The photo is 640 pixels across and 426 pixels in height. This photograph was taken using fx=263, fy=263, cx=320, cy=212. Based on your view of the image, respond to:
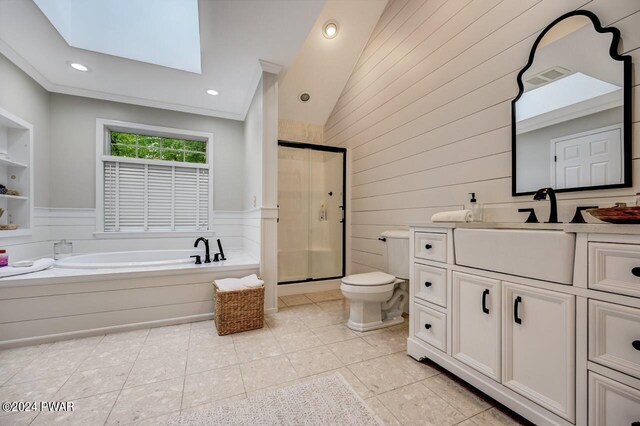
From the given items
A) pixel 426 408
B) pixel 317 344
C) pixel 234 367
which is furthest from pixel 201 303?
pixel 426 408

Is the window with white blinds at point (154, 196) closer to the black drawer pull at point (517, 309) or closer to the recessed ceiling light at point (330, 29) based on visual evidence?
the recessed ceiling light at point (330, 29)

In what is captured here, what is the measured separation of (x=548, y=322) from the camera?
3.68ft

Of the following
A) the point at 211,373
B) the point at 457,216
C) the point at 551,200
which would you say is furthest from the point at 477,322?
the point at 211,373

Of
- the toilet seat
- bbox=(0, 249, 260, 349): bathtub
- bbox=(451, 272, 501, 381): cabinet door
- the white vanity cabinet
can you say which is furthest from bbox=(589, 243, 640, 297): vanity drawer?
bbox=(0, 249, 260, 349): bathtub

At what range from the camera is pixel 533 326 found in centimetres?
117

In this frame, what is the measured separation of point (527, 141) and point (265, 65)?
7.58 feet

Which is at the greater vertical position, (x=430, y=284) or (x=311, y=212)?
(x=311, y=212)

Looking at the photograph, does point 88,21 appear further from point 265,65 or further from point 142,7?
point 265,65

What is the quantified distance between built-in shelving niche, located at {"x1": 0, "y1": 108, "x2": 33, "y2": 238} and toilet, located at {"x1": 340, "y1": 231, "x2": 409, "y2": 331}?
10.7 ft

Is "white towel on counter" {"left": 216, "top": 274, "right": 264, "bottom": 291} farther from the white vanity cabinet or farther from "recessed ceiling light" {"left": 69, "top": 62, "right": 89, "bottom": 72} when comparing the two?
"recessed ceiling light" {"left": 69, "top": 62, "right": 89, "bottom": 72}

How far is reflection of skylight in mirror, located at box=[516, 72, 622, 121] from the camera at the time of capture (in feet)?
4.36

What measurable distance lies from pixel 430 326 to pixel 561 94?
155 cm

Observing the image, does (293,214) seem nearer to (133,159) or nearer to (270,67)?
(270,67)

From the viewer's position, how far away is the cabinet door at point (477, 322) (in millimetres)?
1316
